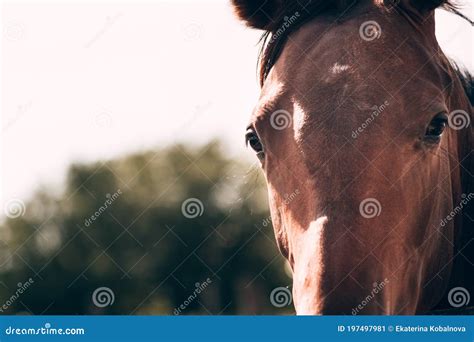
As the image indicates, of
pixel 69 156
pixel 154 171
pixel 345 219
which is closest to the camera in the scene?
pixel 345 219

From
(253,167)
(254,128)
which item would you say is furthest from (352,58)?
(253,167)

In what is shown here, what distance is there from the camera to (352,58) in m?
3.68

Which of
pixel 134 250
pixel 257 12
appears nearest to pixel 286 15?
pixel 257 12

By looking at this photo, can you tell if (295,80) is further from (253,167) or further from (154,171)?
(154,171)

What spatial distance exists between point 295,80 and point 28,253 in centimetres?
3839
